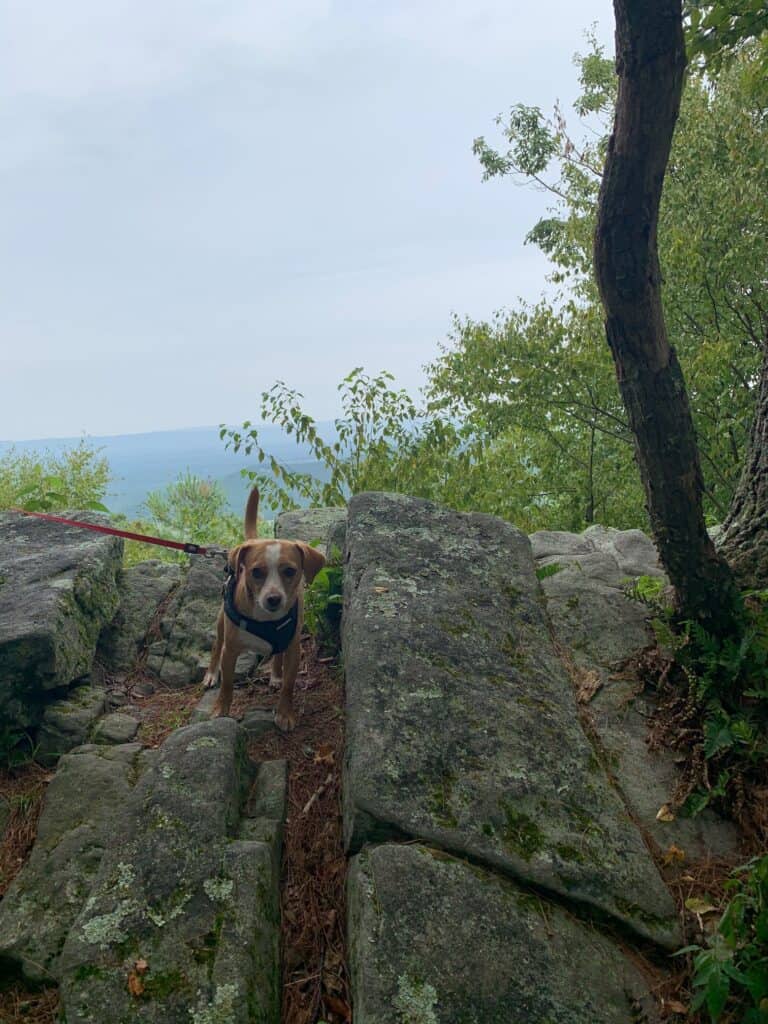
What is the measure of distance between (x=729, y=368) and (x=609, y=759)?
9886 mm

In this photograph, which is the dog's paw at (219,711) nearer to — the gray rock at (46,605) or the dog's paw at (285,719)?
the dog's paw at (285,719)

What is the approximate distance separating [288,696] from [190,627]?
1.50 m

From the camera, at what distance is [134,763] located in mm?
3867

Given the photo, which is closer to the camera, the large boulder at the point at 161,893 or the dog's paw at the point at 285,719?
the large boulder at the point at 161,893

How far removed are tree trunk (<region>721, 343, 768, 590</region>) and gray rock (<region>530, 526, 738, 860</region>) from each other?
2.29ft

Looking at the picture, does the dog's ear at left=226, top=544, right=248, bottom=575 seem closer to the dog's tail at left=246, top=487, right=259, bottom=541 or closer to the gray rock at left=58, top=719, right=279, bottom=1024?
the dog's tail at left=246, top=487, right=259, bottom=541

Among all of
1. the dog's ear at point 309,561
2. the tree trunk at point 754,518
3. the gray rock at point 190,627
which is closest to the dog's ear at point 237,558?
the dog's ear at point 309,561

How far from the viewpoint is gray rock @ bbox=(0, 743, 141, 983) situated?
2.81 metres

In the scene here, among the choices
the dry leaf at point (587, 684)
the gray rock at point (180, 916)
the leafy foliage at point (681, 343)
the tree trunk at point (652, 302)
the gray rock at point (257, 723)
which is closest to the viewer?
the gray rock at point (180, 916)

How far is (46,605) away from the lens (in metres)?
4.46

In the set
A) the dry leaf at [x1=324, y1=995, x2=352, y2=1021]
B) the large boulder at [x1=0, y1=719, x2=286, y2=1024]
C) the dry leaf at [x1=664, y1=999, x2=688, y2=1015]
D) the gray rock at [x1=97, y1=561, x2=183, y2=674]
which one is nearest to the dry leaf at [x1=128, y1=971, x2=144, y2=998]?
the large boulder at [x1=0, y1=719, x2=286, y2=1024]

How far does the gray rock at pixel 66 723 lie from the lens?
408cm

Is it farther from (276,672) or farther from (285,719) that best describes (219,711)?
(276,672)

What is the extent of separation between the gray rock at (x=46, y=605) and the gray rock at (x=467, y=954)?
8.06ft
